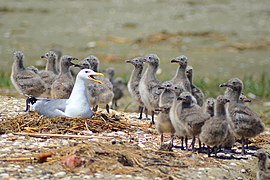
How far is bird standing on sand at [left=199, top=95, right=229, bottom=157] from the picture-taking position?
8016mm

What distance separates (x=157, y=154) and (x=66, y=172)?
1406mm

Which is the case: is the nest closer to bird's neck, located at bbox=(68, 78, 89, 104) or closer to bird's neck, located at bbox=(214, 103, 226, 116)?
bird's neck, located at bbox=(68, 78, 89, 104)

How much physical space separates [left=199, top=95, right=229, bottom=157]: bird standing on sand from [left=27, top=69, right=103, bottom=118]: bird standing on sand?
1799 mm

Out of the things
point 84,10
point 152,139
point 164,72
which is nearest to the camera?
point 152,139

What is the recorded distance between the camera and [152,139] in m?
8.94

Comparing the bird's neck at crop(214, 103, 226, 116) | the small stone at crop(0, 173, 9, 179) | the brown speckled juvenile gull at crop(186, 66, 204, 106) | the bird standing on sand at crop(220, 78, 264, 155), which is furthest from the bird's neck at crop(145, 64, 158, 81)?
the small stone at crop(0, 173, 9, 179)

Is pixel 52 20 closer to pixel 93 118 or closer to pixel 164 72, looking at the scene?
pixel 164 72

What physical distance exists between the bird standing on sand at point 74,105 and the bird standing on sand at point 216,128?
180cm

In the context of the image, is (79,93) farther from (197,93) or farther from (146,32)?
(146,32)

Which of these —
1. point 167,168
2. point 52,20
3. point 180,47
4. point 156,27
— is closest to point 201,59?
point 180,47

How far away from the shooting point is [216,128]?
26.3 ft

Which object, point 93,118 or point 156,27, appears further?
point 156,27

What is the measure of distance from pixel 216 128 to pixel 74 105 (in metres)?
2.13

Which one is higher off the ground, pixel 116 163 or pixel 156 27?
pixel 156 27
